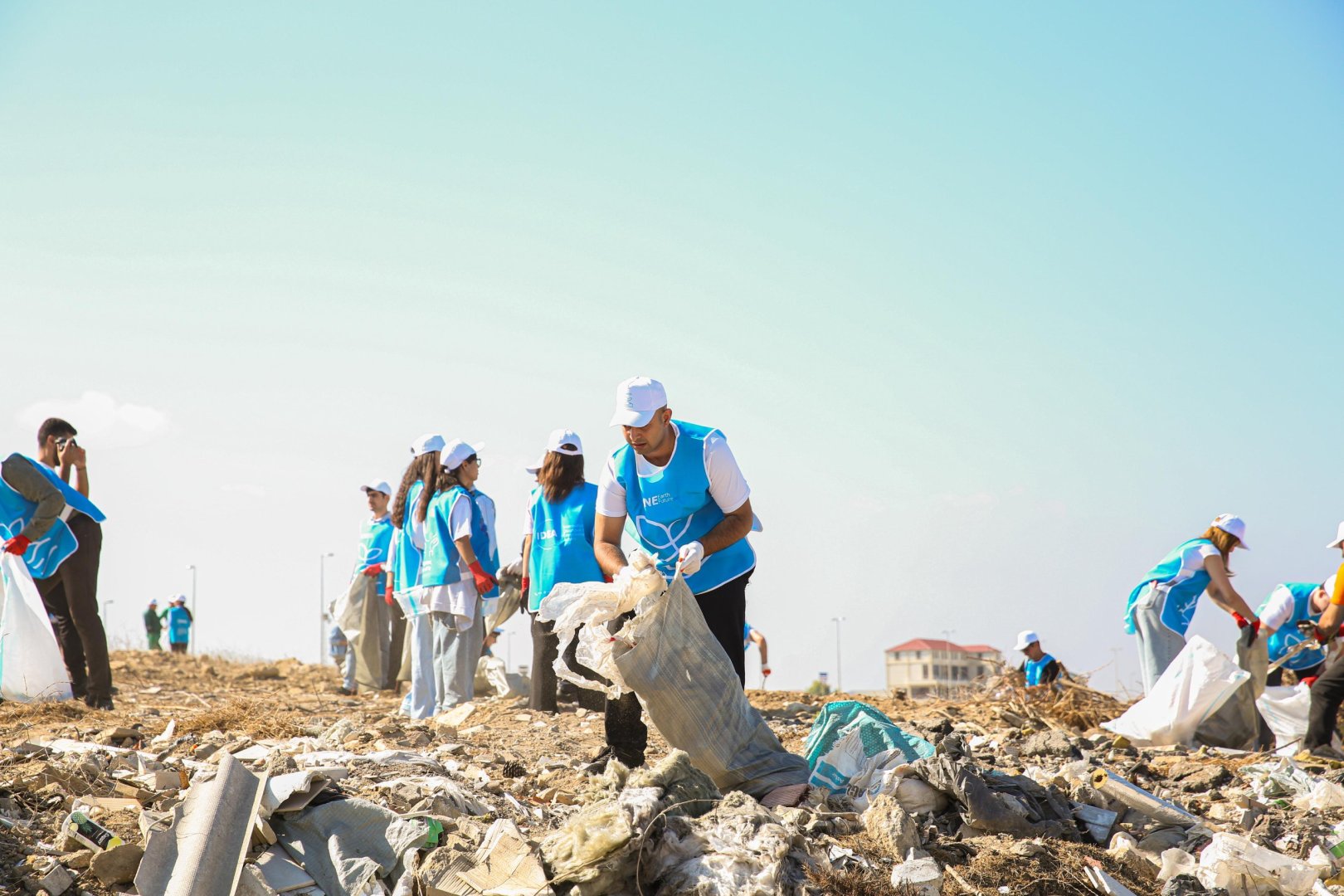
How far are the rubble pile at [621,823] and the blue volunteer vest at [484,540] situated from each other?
7.43 ft

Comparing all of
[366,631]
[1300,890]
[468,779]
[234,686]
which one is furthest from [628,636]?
[234,686]

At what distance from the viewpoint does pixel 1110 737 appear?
6941 mm

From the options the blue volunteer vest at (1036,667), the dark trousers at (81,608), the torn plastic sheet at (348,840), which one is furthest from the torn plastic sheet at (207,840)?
the blue volunteer vest at (1036,667)

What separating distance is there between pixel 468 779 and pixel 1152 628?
4885 mm

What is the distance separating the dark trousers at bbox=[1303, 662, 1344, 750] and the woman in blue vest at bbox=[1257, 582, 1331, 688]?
2.84 feet

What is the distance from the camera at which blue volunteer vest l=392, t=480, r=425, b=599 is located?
8.54m

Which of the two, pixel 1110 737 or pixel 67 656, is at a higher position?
pixel 67 656

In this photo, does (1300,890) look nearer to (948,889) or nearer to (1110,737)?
(948,889)

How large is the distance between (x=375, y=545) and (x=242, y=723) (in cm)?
468

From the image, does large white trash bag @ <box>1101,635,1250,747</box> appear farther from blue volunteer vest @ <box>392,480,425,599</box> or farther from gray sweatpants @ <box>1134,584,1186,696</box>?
blue volunteer vest @ <box>392,480,425,599</box>

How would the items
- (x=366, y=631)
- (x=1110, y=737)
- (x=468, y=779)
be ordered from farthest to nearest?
(x=366, y=631) < (x=1110, y=737) < (x=468, y=779)

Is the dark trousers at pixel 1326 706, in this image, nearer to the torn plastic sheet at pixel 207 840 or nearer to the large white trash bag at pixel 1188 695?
the large white trash bag at pixel 1188 695

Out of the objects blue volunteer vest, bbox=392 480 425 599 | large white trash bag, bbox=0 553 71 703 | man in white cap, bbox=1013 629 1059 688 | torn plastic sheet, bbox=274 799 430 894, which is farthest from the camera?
man in white cap, bbox=1013 629 1059 688

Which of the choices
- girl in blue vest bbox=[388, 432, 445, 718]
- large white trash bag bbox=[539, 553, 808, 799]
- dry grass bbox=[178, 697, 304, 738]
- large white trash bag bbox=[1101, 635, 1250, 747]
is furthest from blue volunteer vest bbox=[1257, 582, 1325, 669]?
dry grass bbox=[178, 697, 304, 738]
